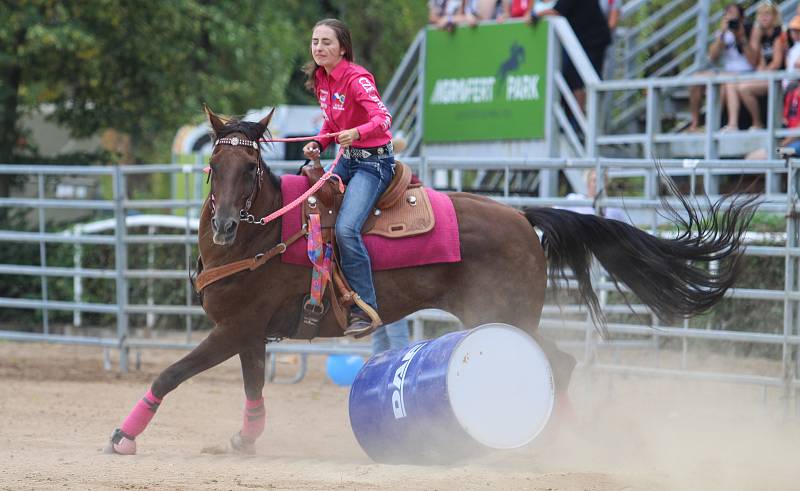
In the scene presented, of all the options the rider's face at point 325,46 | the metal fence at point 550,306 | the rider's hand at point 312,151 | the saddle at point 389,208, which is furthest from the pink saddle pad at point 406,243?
the metal fence at point 550,306

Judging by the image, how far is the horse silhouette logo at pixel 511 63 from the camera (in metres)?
12.8

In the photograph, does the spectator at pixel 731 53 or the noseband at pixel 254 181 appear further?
the spectator at pixel 731 53

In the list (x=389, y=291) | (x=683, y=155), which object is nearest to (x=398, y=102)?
(x=683, y=155)

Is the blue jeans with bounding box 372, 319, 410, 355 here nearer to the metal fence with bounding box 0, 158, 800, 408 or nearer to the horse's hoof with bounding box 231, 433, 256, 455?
the metal fence with bounding box 0, 158, 800, 408

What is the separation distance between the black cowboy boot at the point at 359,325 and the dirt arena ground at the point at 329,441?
0.75 meters

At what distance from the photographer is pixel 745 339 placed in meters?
8.44

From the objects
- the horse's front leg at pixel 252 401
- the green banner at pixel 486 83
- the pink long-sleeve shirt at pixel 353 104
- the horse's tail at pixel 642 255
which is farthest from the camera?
the green banner at pixel 486 83

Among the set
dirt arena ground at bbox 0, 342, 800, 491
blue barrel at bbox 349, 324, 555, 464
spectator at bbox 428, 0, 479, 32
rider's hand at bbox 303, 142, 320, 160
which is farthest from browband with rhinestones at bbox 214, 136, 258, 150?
spectator at bbox 428, 0, 479, 32

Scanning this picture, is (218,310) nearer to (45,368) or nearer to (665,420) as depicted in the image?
(665,420)

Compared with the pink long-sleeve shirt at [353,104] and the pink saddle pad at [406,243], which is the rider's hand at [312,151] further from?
the pink saddle pad at [406,243]

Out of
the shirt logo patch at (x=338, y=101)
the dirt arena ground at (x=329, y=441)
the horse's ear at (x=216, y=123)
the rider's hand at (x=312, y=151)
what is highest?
the shirt logo patch at (x=338, y=101)

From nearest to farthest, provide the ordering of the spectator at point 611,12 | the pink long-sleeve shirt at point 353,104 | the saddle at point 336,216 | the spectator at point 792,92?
the pink long-sleeve shirt at point 353,104 < the saddle at point 336,216 < the spectator at point 792,92 < the spectator at point 611,12

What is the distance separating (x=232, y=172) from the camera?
613 centimetres

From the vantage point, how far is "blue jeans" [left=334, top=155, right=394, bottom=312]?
656cm
